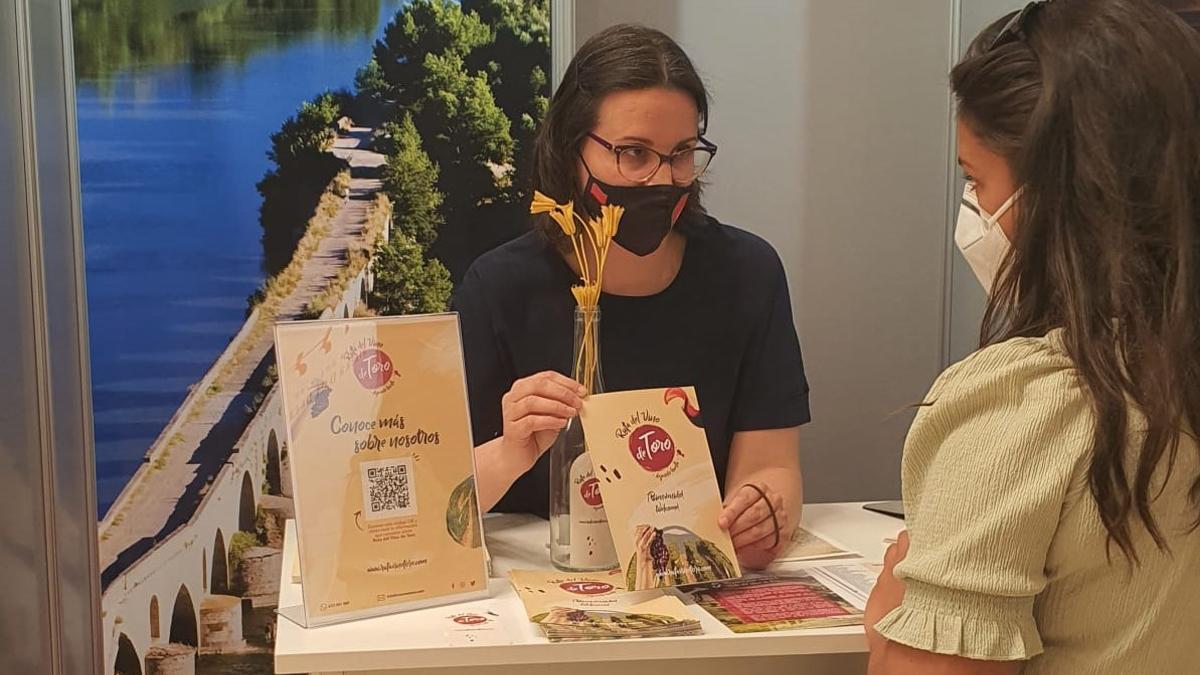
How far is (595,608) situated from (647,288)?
0.64 m

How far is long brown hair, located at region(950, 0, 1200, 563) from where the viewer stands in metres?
0.83

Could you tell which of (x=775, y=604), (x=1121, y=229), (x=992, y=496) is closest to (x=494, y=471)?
(x=775, y=604)

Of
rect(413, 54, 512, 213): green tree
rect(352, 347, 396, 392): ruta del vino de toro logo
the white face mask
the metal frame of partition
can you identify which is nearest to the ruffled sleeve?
the white face mask

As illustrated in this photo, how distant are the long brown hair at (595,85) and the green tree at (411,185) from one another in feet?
1.89

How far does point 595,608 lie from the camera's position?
1.19 metres

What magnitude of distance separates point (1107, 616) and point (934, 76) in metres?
1.95

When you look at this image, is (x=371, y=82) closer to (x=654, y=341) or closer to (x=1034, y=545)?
(x=654, y=341)

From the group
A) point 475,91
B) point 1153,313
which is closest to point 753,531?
point 1153,313

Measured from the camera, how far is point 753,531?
1.36m

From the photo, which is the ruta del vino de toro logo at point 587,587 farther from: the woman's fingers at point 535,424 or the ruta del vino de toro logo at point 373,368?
the ruta del vino de toro logo at point 373,368

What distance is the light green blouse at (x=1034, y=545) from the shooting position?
2.76 ft

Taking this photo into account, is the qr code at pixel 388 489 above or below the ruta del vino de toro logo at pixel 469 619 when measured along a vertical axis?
above

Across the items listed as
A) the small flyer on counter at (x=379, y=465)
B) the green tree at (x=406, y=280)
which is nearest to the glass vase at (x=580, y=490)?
the small flyer on counter at (x=379, y=465)

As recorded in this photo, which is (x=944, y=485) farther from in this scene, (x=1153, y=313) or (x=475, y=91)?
(x=475, y=91)
